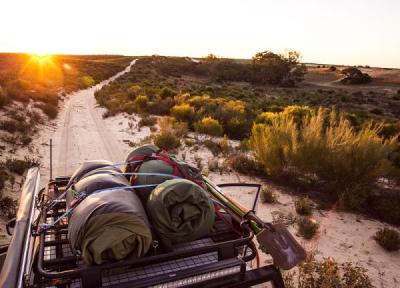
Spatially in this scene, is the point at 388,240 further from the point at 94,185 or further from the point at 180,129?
the point at 180,129

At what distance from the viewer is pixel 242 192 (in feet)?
24.1

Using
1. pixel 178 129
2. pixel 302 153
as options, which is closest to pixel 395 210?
pixel 302 153

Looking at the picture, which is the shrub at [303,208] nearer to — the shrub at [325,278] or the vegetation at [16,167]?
the shrub at [325,278]

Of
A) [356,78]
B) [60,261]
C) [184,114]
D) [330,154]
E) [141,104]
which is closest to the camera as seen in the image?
[60,261]

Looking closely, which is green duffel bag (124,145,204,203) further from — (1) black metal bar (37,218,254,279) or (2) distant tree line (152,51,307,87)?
(2) distant tree line (152,51,307,87)

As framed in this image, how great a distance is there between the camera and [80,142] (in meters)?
11.0

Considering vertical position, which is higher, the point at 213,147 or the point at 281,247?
the point at 281,247

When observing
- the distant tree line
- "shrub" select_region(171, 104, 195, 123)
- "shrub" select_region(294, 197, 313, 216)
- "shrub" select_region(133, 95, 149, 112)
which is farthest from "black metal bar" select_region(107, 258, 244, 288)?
the distant tree line

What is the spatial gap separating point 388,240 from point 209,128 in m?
8.26

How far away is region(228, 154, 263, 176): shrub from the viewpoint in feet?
28.2

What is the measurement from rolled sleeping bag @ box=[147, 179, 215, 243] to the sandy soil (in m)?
2.99

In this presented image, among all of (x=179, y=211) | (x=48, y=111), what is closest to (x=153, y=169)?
(x=179, y=211)

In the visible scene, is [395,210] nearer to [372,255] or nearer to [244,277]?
[372,255]

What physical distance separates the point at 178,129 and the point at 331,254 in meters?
7.93
